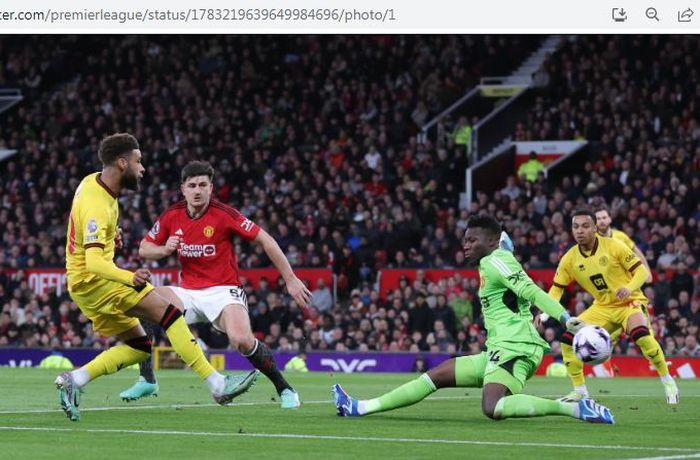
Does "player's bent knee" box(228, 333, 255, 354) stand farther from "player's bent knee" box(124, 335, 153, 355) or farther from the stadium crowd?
the stadium crowd

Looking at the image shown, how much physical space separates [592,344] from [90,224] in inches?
162

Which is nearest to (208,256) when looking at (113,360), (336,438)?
A: (113,360)

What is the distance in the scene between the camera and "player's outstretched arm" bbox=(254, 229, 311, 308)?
39.5 ft

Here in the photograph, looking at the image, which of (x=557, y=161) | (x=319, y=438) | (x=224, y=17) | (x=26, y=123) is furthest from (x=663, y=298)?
(x=26, y=123)

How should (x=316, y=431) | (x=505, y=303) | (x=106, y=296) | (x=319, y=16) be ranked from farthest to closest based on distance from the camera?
1. (x=319, y=16)
2. (x=106, y=296)
3. (x=505, y=303)
4. (x=316, y=431)

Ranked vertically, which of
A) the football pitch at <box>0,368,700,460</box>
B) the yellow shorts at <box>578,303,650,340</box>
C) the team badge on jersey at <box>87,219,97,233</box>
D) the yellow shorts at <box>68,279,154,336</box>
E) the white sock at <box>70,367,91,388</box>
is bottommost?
the football pitch at <box>0,368,700,460</box>

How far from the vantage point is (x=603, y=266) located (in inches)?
637

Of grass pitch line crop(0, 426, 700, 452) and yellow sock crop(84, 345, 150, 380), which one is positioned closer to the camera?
grass pitch line crop(0, 426, 700, 452)

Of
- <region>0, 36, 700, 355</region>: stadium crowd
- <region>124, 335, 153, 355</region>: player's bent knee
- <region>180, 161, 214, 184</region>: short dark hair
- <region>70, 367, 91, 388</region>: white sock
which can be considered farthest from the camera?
<region>0, 36, 700, 355</region>: stadium crowd

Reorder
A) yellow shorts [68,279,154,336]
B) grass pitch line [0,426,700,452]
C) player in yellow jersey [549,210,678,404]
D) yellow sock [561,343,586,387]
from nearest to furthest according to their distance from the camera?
grass pitch line [0,426,700,452] → yellow shorts [68,279,154,336] → yellow sock [561,343,586,387] → player in yellow jersey [549,210,678,404]

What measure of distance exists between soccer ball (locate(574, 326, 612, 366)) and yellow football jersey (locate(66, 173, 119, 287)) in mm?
Result: 3857

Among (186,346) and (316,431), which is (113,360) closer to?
(186,346)

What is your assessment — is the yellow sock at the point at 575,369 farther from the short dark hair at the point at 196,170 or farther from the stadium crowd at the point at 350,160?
the stadium crowd at the point at 350,160

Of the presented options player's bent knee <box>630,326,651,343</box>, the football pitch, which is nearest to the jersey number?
player's bent knee <box>630,326,651,343</box>
